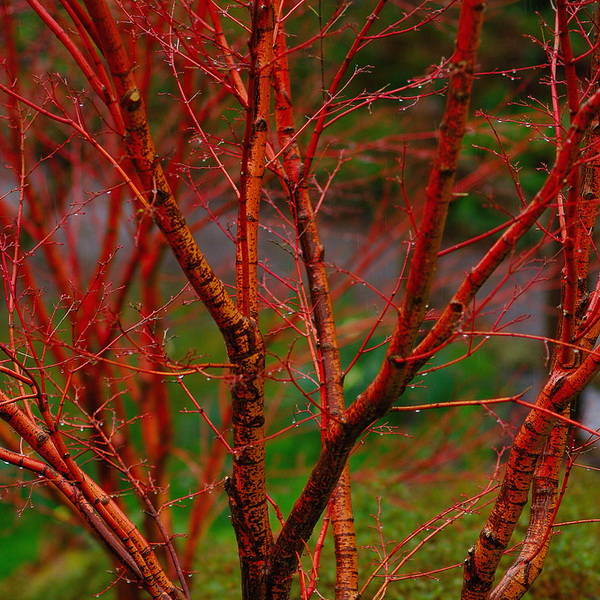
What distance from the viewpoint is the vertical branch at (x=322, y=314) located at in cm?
150

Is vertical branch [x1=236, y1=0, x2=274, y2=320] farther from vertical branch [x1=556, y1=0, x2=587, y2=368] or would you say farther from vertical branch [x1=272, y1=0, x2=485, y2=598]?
vertical branch [x1=556, y1=0, x2=587, y2=368]

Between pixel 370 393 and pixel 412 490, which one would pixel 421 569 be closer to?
pixel 412 490

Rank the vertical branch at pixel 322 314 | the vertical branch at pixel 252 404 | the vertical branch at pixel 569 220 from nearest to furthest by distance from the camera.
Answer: the vertical branch at pixel 569 220 → the vertical branch at pixel 252 404 → the vertical branch at pixel 322 314

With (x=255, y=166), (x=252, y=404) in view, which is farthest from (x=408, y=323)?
(x=255, y=166)

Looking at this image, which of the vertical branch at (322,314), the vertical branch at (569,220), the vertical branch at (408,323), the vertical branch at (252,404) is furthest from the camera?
the vertical branch at (322,314)

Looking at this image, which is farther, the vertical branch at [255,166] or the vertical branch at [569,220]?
the vertical branch at [255,166]

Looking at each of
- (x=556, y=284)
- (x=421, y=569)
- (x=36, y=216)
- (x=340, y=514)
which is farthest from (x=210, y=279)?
(x=556, y=284)

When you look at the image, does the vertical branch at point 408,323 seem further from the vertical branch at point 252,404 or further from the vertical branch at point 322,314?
the vertical branch at point 322,314

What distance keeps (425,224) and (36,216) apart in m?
2.37

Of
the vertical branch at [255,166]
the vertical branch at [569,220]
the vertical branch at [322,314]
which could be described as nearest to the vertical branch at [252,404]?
the vertical branch at [255,166]

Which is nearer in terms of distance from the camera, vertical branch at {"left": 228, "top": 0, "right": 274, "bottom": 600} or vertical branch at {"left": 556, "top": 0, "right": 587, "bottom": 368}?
vertical branch at {"left": 556, "top": 0, "right": 587, "bottom": 368}

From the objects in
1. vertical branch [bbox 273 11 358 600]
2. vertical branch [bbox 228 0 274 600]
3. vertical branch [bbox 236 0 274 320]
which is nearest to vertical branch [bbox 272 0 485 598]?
vertical branch [bbox 228 0 274 600]

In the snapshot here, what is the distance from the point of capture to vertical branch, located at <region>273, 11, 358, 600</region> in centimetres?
150

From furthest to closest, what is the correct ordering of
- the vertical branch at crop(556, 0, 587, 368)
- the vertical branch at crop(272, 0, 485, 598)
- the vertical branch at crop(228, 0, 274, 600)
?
the vertical branch at crop(228, 0, 274, 600) < the vertical branch at crop(556, 0, 587, 368) < the vertical branch at crop(272, 0, 485, 598)
